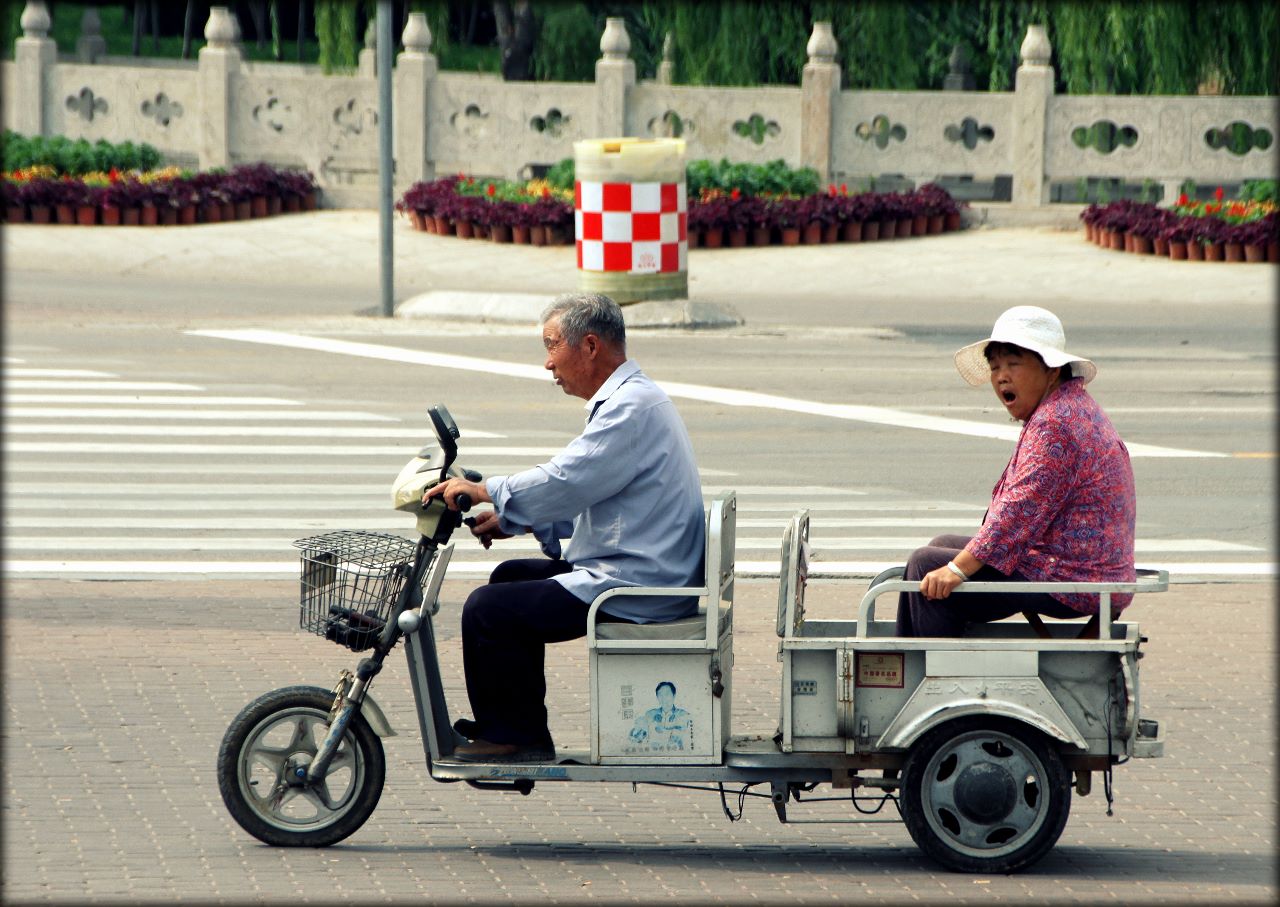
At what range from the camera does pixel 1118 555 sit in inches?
214

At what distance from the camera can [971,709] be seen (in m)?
5.30

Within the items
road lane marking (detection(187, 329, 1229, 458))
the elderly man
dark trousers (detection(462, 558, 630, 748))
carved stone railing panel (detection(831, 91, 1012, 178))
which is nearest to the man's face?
the elderly man

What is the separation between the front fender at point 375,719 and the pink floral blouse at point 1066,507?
5.63 ft

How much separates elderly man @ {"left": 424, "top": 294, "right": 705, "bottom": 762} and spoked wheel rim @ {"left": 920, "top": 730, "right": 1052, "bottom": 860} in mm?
831

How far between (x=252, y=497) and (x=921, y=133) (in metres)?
18.0

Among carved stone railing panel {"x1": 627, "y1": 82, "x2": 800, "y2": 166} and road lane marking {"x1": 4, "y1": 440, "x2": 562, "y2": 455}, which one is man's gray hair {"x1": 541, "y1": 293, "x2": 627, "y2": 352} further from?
carved stone railing panel {"x1": 627, "y1": 82, "x2": 800, "y2": 166}

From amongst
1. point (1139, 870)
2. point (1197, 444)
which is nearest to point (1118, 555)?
point (1139, 870)

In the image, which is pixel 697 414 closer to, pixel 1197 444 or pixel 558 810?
pixel 1197 444

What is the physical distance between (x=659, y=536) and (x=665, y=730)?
21.0 inches

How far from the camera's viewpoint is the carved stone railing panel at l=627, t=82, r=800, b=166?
28.5m

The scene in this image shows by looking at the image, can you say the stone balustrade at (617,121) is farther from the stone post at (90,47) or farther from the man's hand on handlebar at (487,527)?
the man's hand on handlebar at (487,527)

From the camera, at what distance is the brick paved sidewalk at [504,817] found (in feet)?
17.2

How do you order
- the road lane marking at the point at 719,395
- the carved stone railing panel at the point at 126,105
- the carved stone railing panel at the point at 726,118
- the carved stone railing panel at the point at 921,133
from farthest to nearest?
the carved stone railing panel at the point at 126,105 → the carved stone railing panel at the point at 726,118 → the carved stone railing panel at the point at 921,133 → the road lane marking at the point at 719,395

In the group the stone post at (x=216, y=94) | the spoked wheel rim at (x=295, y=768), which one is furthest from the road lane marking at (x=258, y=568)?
the stone post at (x=216, y=94)
